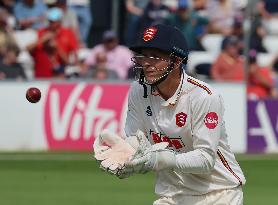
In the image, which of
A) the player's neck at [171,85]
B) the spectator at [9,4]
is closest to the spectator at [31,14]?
the spectator at [9,4]

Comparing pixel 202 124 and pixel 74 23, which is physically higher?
pixel 202 124

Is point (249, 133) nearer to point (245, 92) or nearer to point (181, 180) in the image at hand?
point (245, 92)

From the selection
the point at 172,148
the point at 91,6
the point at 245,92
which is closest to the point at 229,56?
the point at 245,92

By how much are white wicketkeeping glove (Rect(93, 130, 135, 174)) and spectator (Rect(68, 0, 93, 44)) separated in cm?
1167

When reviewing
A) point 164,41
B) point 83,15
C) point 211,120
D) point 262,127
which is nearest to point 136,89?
point 164,41

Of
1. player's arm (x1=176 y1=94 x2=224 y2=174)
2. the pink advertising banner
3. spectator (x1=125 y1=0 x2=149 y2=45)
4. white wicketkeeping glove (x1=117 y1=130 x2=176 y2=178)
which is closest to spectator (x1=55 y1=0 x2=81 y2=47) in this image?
spectator (x1=125 y1=0 x2=149 y2=45)

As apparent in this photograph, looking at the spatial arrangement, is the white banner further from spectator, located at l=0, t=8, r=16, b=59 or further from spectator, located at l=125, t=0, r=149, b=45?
spectator, located at l=125, t=0, r=149, b=45

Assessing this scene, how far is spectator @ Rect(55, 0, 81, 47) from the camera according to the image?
667 inches

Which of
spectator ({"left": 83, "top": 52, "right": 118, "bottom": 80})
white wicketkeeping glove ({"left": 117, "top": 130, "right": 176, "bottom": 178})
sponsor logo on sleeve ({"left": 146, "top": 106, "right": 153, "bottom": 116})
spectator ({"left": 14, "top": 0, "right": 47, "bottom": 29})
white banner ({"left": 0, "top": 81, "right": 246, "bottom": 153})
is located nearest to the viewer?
white wicketkeeping glove ({"left": 117, "top": 130, "right": 176, "bottom": 178})

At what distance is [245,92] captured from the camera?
1555 centimetres

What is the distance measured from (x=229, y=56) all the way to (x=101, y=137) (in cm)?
1076

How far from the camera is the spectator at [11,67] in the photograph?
15.9m

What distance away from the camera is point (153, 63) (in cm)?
590

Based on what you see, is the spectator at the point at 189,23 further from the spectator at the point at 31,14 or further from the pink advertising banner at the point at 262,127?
the spectator at the point at 31,14
